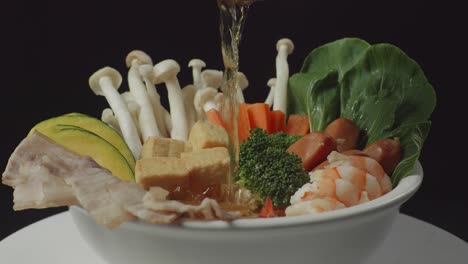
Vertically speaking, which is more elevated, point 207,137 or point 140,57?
point 140,57

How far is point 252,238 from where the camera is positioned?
1.68 meters

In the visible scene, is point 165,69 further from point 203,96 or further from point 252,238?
point 252,238

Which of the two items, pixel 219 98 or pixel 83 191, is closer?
pixel 83 191

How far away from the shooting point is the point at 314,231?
1706 millimetres

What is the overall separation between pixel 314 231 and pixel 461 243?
83 cm

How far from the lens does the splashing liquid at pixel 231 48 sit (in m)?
2.37

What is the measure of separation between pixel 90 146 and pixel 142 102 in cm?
47

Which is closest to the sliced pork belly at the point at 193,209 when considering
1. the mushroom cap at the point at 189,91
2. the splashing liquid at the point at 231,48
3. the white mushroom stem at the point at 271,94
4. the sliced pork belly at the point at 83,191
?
the sliced pork belly at the point at 83,191

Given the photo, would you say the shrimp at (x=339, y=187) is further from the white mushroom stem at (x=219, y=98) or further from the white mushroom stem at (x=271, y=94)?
the white mushroom stem at (x=271, y=94)

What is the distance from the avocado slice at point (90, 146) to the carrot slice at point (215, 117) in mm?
450

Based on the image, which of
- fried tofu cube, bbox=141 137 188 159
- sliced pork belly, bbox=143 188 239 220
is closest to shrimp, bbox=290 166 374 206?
sliced pork belly, bbox=143 188 239 220

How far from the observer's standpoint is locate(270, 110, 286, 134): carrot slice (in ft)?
8.50

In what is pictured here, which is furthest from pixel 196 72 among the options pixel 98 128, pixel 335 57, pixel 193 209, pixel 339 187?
pixel 193 209

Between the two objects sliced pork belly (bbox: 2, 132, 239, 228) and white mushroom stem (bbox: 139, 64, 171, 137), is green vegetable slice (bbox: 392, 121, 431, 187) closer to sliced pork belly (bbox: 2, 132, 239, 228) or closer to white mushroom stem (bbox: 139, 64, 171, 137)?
sliced pork belly (bbox: 2, 132, 239, 228)
